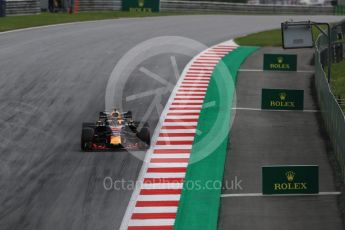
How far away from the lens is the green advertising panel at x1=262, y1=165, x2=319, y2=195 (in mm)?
18469

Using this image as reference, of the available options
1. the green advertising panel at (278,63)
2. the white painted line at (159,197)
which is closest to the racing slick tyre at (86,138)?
the white painted line at (159,197)

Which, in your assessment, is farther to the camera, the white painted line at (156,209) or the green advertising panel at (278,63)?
the green advertising panel at (278,63)

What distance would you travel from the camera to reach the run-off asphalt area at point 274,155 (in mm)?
Result: 18031

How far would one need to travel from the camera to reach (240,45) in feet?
148

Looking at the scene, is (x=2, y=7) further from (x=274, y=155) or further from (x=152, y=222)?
(x=152, y=222)

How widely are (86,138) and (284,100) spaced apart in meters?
9.25

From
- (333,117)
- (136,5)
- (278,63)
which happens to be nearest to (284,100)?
(333,117)

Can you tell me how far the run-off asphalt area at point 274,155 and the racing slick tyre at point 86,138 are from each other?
13.0 ft

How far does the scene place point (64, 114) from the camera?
2756cm

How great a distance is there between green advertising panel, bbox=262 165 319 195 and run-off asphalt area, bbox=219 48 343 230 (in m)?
0.32

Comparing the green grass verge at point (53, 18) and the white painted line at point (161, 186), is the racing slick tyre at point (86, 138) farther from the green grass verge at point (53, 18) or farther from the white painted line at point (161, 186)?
the green grass verge at point (53, 18)

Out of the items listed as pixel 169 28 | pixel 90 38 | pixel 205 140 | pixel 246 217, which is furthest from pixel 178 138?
pixel 169 28

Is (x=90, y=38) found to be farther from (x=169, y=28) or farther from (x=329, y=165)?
(x=329, y=165)

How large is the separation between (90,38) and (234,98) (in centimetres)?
1598
